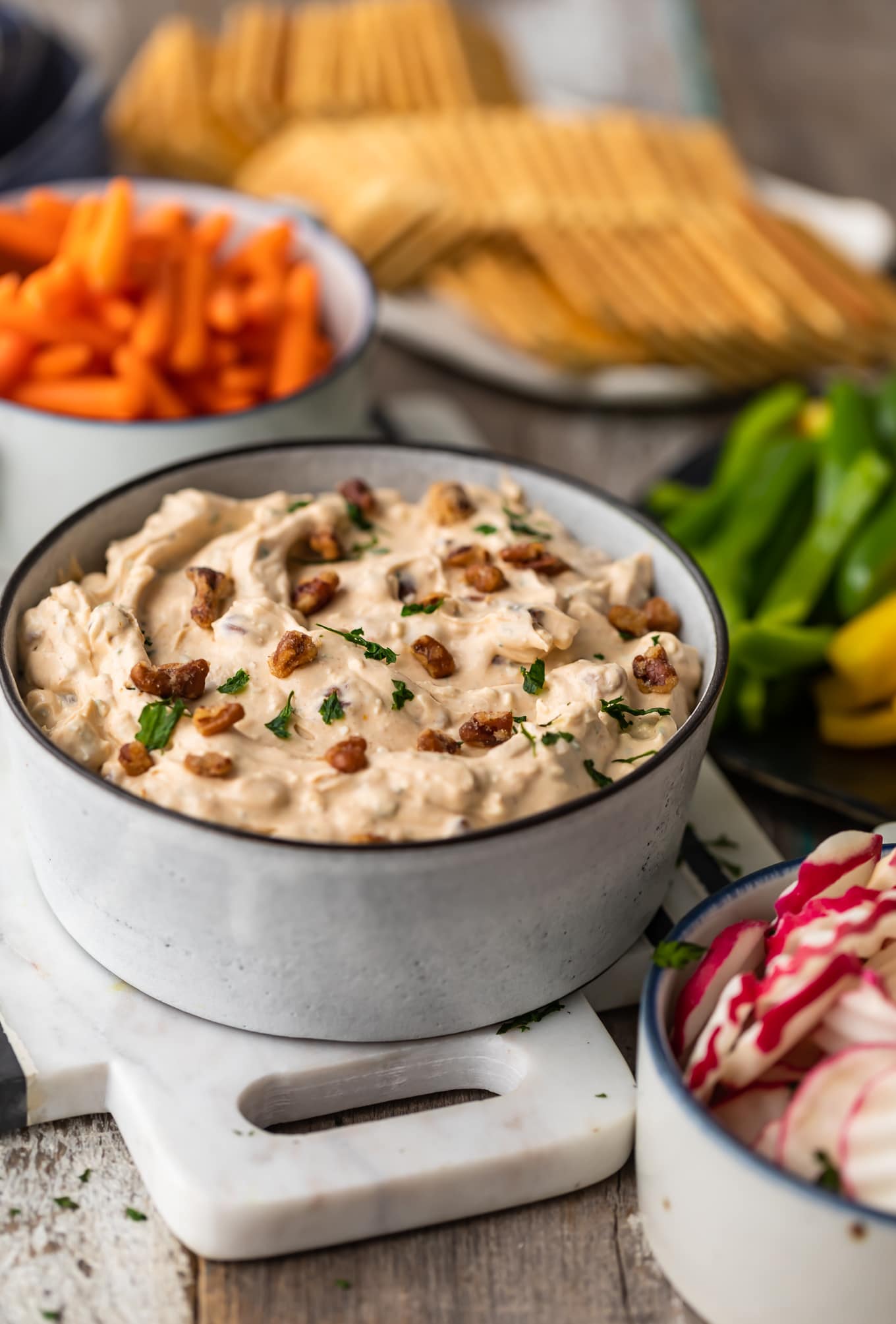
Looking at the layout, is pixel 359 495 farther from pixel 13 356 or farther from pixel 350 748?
pixel 13 356

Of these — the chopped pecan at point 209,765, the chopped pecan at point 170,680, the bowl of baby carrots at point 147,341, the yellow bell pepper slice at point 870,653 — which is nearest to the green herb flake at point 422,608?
the chopped pecan at point 170,680

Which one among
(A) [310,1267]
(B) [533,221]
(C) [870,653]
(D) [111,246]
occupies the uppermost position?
(D) [111,246]

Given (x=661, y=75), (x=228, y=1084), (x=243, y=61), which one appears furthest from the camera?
(x=661, y=75)

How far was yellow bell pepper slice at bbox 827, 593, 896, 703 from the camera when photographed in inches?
125

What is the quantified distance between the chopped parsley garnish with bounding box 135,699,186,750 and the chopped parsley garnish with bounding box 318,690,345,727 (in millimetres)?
220

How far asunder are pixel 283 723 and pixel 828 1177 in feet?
3.38

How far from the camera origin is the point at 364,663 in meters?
2.37

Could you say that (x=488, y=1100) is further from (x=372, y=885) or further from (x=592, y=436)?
(x=592, y=436)

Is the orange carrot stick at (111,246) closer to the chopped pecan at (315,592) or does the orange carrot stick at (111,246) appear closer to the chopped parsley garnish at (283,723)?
the chopped pecan at (315,592)

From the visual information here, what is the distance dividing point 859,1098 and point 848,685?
1540mm

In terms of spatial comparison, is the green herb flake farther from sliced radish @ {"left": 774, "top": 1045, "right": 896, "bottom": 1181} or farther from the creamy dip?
sliced radish @ {"left": 774, "top": 1045, "right": 896, "bottom": 1181}

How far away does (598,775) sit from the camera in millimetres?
2232

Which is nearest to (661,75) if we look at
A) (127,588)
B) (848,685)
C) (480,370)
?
(480,370)

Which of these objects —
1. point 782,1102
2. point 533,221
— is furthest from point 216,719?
point 533,221
